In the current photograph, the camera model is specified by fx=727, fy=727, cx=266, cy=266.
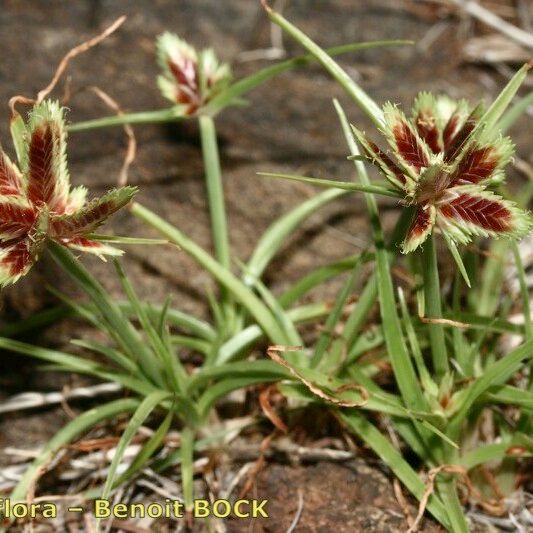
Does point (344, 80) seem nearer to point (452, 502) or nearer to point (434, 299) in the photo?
point (434, 299)

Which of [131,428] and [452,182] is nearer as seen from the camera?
[452,182]

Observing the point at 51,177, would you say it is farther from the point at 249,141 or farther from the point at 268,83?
the point at 268,83

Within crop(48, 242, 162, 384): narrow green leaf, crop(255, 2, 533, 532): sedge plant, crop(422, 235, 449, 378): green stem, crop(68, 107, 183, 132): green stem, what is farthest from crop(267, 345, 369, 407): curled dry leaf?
crop(68, 107, 183, 132): green stem

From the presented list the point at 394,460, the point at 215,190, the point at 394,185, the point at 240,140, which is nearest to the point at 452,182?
the point at 394,185

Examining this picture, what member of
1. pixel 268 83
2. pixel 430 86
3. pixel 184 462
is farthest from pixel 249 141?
pixel 184 462

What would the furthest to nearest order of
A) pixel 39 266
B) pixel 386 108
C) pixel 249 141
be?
1. pixel 249 141
2. pixel 39 266
3. pixel 386 108

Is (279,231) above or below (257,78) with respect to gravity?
below

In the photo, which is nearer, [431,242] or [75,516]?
[431,242]
